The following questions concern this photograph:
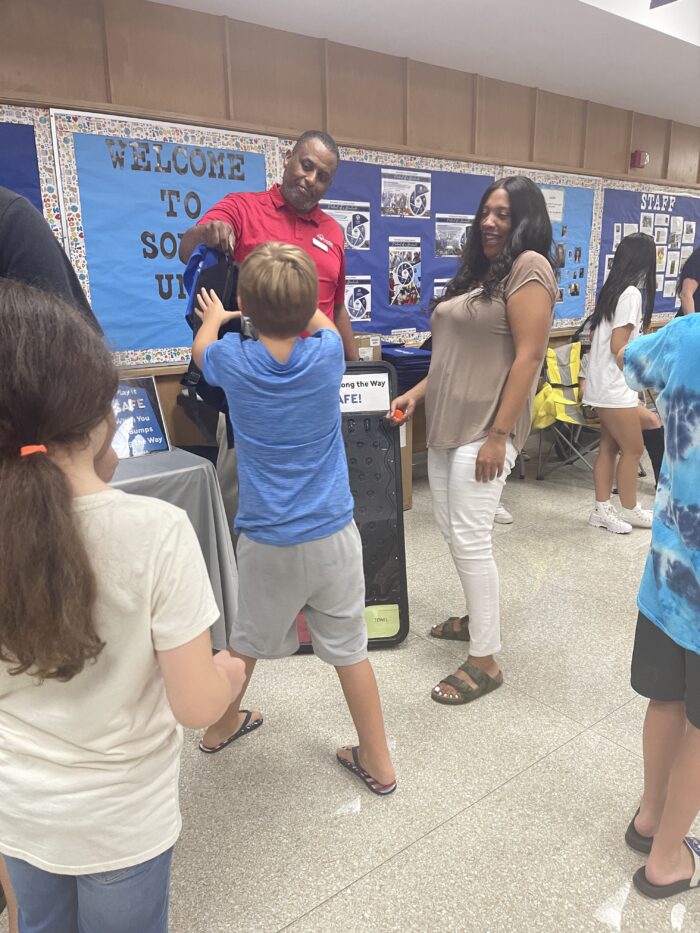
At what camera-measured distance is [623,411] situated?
11.5 ft

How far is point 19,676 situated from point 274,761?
1261 millimetres

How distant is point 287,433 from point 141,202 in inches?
90.8

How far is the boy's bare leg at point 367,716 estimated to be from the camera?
1.65 meters

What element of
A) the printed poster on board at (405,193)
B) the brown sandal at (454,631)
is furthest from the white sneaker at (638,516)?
the printed poster on board at (405,193)

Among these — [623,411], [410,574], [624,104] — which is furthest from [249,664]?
[624,104]

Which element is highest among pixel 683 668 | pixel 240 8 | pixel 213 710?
pixel 240 8

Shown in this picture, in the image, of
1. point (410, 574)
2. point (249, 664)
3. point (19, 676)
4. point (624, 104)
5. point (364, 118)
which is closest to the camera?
point (19, 676)

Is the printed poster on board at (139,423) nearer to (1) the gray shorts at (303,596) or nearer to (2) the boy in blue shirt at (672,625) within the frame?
(1) the gray shorts at (303,596)

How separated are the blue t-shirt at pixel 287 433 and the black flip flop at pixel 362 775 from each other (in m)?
0.72

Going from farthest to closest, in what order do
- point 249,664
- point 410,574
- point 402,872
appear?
1. point 410,574
2. point 249,664
3. point 402,872

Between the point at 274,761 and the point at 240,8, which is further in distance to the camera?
the point at 240,8

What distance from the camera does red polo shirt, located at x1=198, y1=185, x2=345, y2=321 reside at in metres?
2.04

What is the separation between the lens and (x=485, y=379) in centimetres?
196

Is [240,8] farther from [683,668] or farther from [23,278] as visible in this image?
[683,668]
